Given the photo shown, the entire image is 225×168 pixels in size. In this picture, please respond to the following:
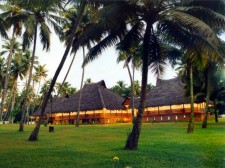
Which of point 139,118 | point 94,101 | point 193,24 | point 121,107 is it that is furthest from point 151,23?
point 121,107

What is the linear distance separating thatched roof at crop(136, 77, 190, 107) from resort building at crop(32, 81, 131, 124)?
6.18 meters

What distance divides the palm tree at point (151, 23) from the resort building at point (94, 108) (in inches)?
1406

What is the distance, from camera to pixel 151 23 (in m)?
11.9

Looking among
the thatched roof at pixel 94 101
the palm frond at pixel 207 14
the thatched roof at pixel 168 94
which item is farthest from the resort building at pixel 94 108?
the palm frond at pixel 207 14

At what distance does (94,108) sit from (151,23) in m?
37.7

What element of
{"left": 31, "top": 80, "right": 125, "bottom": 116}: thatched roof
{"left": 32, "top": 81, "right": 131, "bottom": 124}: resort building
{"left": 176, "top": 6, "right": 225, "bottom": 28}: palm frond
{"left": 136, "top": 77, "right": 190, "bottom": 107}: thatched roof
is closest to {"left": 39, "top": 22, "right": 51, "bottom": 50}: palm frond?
{"left": 176, "top": 6, "right": 225, "bottom": 28}: palm frond

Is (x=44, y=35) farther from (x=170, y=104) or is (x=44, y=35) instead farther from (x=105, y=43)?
(x=170, y=104)

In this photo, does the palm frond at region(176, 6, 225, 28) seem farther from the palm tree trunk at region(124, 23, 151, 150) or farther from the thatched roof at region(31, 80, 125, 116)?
the thatched roof at region(31, 80, 125, 116)

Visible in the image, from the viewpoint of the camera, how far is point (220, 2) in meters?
11.9

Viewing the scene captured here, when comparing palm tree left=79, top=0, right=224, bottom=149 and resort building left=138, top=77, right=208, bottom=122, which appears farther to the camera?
resort building left=138, top=77, right=208, bottom=122

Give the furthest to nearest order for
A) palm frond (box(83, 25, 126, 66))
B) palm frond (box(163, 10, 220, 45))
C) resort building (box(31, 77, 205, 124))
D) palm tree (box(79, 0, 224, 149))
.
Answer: resort building (box(31, 77, 205, 124)), palm frond (box(83, 25, 126, 66)), palm tree (box(79, 0, 224, 149)), palm frond (box(163, 10, 220, 45))

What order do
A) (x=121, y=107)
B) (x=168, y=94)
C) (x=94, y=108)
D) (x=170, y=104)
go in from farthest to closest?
(x=121, y=107) < (x=94, y=108) < (x=168, y=94) < (x=170, y=104)

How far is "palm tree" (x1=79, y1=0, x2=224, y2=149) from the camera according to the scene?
1087 cm

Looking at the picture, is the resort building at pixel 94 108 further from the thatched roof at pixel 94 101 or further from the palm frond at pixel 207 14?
the palm frond at pixel 207 14
